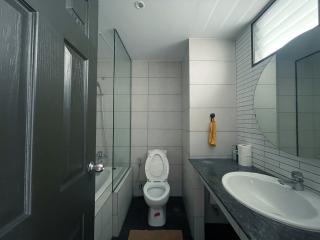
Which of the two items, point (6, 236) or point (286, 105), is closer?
point (6, 236)

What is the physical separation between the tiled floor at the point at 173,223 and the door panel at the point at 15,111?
1825 mm

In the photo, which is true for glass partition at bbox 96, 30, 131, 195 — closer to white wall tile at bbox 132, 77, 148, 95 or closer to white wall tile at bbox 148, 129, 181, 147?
white wall tile at bbox 132, 77, 148, 95

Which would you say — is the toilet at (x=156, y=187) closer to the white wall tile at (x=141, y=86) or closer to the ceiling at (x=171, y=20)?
the white wall tile at (x=141, y=86)

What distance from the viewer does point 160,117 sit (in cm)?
291

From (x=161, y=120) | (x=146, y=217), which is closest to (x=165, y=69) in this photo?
(x=161, y=120)

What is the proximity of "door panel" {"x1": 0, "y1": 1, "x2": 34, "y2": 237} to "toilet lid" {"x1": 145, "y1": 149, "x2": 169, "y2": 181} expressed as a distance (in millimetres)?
2133

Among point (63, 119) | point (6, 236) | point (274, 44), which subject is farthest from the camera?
point (274, 44)

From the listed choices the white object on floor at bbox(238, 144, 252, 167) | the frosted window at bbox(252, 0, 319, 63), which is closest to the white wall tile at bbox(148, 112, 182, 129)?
the white object on floor at bbox(238, 144, 252, 167)

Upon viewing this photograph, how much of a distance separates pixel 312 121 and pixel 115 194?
1.81 m

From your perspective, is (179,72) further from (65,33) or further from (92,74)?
(65,33)

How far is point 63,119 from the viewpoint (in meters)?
0.68

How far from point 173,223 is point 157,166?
74cm

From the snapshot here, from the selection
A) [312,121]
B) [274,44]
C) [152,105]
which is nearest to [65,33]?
[312,121]

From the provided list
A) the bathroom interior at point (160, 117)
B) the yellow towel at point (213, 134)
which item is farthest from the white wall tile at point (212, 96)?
the yellow towel at point (213, 134)
